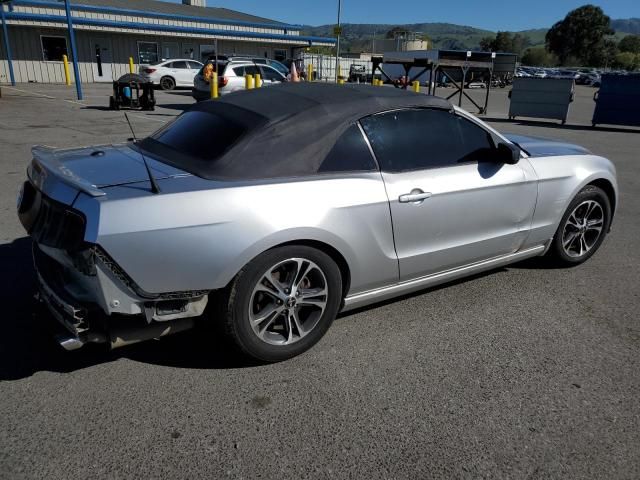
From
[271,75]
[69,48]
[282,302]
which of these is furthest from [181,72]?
[282,302]

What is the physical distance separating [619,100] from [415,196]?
16149 millimetres

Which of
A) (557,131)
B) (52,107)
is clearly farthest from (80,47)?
(557,131)

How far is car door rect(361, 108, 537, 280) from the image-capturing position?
3277 mm

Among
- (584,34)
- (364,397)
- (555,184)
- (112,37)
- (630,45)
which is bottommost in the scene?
(364,397)

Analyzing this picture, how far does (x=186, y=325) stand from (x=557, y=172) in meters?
3.11

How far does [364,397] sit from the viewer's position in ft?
8.97

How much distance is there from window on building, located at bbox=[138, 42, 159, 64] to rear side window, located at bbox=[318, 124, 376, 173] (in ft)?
102

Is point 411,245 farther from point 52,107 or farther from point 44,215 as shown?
point 52,107

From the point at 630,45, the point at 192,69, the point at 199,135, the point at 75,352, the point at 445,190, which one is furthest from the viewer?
the point at 630,45

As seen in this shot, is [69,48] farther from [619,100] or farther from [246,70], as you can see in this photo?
[619,100]

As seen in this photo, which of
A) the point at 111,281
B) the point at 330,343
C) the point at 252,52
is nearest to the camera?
the point at 111,281

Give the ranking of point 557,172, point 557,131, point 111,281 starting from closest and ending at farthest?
point 111,281, point 557,172, point 557,131

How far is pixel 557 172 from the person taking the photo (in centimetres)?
411

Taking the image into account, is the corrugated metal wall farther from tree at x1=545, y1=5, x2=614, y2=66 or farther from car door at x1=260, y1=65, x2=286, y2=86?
tree at x1=545, y1=5, x2=614, y2=66
